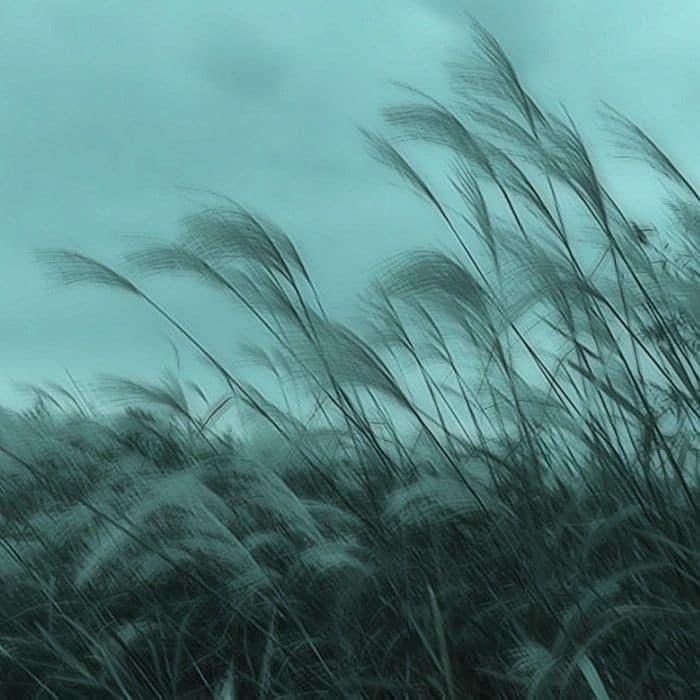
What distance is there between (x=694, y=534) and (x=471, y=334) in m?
0.51

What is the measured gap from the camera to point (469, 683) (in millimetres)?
2186

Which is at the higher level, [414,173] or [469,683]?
[414,173]

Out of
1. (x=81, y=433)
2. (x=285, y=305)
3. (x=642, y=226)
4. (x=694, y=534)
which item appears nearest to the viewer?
(x=694, y=534)

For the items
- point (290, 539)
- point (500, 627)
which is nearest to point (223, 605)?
point (290, 539)

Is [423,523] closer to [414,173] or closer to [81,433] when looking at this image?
[414,173]

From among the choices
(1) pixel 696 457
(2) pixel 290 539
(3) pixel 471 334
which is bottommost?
(1) pixel 696 457

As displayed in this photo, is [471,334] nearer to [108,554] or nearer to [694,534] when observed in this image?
[694,534]

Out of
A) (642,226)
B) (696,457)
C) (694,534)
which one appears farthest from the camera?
(642,226)

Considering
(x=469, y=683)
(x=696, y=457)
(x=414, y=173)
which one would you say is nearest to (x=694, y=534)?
(x=696, y=457)

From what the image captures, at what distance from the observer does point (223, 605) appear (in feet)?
8.34

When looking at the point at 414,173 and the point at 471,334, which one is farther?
the point at 414,173

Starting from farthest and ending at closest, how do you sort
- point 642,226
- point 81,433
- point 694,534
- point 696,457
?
point 81,433 → point 642,226 → point 696,457 → point 694,534

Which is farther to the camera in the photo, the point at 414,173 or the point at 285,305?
the point at 414,173

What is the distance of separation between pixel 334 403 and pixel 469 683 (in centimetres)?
60
